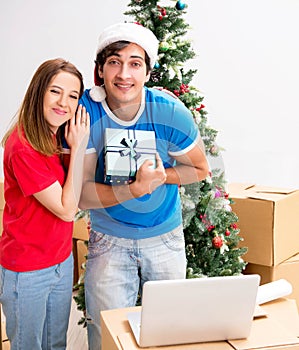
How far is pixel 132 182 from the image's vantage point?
167cm

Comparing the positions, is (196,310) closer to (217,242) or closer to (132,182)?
(132,182)

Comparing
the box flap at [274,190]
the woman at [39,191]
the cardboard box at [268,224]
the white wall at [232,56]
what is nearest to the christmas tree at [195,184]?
the cardboard box at [268,224]

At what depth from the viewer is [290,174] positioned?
3.44 meters

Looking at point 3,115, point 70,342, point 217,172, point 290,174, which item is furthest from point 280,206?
point 3,115

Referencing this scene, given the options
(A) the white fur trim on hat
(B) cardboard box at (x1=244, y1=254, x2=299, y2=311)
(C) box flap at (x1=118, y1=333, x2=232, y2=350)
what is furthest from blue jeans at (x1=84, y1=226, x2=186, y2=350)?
(B) cardboard box at (x1=244, y1=254, x2=299, y2=311)

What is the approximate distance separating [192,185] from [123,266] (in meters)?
0.65

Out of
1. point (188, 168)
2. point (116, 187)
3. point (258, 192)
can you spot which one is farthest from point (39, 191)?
point (258, 192)

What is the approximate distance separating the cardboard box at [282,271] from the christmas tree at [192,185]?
1.17 feet

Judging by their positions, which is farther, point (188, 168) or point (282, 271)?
point (282, 271)

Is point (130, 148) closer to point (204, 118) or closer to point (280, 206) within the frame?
point (204, 118)

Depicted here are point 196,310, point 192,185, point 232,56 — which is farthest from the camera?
point 232,56

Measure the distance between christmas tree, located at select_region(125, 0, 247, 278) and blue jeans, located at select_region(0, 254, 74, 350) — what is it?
0.63m

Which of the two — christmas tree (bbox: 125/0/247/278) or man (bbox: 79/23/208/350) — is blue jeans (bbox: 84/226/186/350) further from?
christmas tree (bbox: 125/0/247/278)

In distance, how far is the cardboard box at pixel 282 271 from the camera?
8.60 ft
